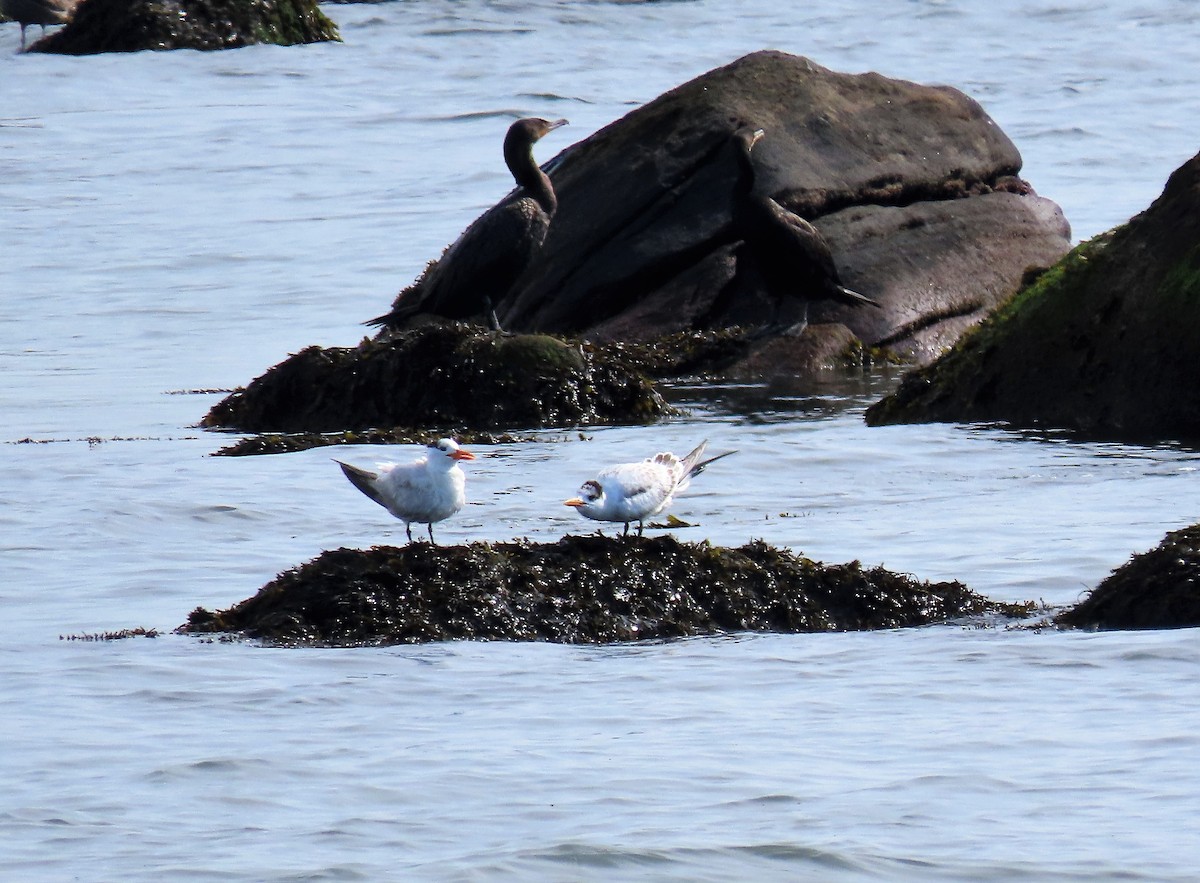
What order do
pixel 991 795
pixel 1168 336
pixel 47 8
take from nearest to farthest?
pixel 991 795
pixel 1168 336
pixel 47 8

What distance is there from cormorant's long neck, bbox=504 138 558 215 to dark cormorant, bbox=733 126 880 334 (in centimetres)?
142

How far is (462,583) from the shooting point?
7355 mm

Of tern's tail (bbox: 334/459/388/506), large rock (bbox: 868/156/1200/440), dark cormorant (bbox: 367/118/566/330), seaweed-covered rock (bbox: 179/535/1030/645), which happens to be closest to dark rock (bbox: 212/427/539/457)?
dark cormorant (bbox: 367/118/566/330)

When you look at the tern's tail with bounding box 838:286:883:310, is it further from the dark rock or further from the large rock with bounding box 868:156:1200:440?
the dark rock

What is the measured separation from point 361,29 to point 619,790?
35079 millimetres

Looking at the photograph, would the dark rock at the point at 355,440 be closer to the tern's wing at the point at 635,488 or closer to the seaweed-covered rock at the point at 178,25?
the tern's wing at the point at 635,488

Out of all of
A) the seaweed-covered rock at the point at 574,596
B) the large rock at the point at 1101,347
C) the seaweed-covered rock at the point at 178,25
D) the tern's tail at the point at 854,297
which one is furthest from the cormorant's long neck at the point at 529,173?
the seaweed-covered rock at the point at 178,25

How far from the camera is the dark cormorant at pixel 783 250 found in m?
14.4

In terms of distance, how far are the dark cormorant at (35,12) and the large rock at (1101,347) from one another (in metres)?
28.7

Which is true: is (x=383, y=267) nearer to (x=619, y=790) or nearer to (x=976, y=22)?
(x=619, y=790)

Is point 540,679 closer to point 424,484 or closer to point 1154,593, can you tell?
point 424,484

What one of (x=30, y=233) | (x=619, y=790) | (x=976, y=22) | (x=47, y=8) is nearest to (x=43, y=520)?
(x=619, y=790)

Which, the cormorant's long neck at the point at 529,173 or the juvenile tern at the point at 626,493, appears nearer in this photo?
the juvenile tern at the point at 626,493

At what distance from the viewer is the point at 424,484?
772cm
